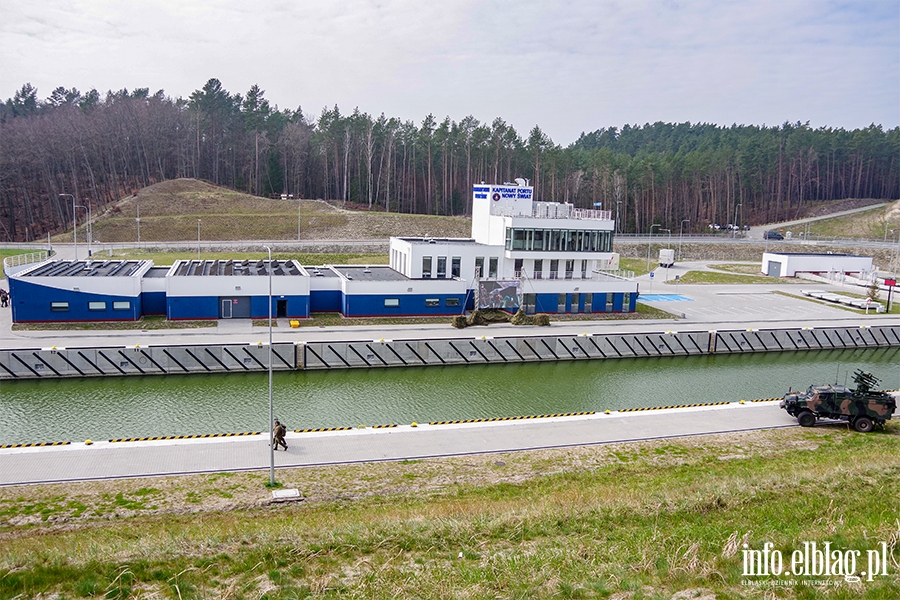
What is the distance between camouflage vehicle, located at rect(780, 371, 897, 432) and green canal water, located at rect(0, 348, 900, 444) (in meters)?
5.28

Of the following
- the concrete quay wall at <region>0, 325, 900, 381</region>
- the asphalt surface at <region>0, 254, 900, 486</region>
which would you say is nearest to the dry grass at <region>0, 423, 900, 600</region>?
the asphalt surface at <region>0, 254, 900, 486</region>

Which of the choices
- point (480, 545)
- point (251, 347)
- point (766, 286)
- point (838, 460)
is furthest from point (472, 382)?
point (766, 286)

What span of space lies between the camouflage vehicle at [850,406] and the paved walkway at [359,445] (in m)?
0.75

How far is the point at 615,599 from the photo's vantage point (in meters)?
11.3

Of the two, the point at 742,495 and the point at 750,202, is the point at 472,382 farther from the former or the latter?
the point at 750,202

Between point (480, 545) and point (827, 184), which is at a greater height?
point (827, 184)

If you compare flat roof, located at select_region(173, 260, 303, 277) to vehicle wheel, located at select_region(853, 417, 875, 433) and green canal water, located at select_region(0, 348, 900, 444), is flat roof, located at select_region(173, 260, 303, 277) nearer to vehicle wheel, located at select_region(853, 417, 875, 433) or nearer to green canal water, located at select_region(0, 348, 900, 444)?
green canal water, located at select_region(0, 348, 900, 444)

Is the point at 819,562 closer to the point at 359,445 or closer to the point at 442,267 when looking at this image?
the point at 359,445

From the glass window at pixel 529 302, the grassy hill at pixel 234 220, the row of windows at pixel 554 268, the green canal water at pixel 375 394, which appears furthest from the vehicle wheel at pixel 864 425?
the grassy hill at pixel 234 220

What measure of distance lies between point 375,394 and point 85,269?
23.6 meters

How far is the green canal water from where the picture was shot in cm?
2453

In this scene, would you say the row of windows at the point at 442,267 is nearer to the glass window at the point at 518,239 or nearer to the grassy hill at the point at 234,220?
the glass window at the point at 518,239

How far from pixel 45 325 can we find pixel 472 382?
2412 centimetres

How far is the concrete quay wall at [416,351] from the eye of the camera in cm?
2983
